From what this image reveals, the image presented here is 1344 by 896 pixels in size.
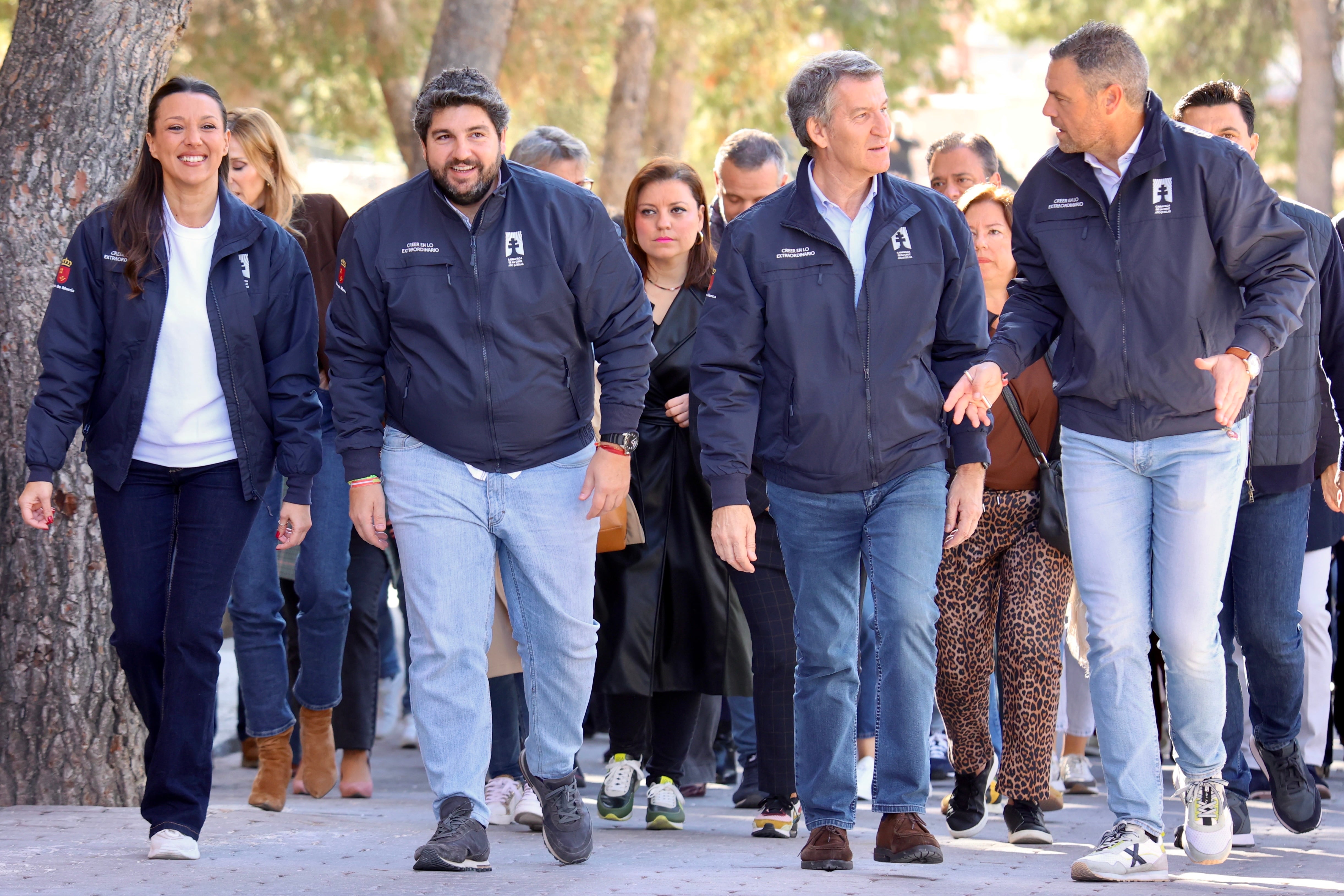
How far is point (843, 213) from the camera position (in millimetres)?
5055

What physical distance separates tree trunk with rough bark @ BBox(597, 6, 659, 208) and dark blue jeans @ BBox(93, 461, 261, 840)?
11.5 metres

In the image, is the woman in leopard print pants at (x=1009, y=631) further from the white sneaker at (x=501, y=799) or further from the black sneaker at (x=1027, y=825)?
the white sneaker at (x=501, y=799)

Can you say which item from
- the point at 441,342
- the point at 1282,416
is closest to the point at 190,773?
the point at 441,342

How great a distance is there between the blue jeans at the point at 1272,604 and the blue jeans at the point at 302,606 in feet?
10.8

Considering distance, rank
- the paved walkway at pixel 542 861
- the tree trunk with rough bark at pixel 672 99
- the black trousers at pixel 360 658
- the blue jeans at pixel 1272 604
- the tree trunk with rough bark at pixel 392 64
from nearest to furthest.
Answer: the paved walkway at pixel 542 861 → the blue jeans at pixel 1272 604 → the black trousers at pixel 360 658 → the tree trunk with rough bark at pixel 392 64 → the tree trunk with rough bark at pixel 672 99

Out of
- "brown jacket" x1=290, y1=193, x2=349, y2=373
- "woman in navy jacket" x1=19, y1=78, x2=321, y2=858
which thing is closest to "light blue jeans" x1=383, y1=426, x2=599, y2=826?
"woman in navy jacket" x1=19, y1=78, x2=321, y2=858

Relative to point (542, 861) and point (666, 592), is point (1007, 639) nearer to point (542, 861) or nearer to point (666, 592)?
point (666, 592)

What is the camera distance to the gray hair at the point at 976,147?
22.8 feet

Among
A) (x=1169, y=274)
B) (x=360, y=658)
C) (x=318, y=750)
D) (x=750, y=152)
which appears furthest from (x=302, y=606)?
(x=1169, y=274)

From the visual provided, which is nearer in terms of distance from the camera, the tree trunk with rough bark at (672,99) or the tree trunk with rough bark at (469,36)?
the tree trunk with rough bark at (469,36)

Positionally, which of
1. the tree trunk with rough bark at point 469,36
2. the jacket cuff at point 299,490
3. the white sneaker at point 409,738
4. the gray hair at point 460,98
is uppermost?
the tree trunk with rough bark at point 469,36

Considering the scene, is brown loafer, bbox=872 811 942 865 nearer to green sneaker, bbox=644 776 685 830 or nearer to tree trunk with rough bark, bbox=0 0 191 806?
green sneaker, bbox=644 776 685 830

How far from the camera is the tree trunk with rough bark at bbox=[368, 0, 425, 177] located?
15711mm

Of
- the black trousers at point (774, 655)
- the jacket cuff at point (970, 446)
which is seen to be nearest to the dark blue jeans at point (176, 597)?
the black trousers at point (774, 655)
